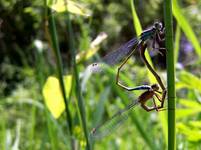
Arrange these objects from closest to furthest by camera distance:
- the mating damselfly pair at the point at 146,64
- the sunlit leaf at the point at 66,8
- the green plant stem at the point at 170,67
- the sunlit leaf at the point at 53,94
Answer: the green plant stem at the point at 170,67 → the mating damselfly pair at the point at 146,64 → the sunlit leaf at the point at 66,8 → the sunlit leaf at the point at 53,94

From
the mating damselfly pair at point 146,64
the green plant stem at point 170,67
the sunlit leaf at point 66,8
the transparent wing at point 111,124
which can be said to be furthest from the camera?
the sunlit leaf at point 66,8

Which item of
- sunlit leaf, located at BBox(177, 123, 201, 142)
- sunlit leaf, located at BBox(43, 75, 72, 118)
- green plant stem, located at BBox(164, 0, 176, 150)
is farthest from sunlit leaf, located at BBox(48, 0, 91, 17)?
green plant stem, located at BBox(164, 0, 176, 150)

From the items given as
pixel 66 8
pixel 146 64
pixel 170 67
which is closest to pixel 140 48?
pixel 146 64

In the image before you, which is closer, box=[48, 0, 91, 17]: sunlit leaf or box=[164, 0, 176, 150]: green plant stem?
box=[164, 0, 176, 150]: green plant stem

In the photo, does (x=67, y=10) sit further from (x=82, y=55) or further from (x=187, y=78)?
(x=187, y=78)

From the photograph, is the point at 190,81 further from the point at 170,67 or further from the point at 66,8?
the point at 170,67

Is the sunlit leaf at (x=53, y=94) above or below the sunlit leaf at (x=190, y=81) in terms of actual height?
below

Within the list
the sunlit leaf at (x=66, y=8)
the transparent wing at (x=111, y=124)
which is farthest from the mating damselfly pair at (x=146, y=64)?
the sunlit leaf at (x=66, y=8)

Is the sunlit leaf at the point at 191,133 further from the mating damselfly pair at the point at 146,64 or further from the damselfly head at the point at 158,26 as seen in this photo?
the damselfly head at the point at 158,26

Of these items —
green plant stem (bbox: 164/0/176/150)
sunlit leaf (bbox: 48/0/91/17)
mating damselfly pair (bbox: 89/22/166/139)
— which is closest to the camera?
green plant stem (bbox: 164/0/176/150)

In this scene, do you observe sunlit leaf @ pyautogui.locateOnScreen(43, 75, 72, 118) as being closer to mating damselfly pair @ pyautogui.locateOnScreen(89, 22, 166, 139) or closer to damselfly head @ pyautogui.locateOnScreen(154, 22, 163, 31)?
mating damselfly pair @ pyautogui.locateOnScreen(89, 22, 166, 139)

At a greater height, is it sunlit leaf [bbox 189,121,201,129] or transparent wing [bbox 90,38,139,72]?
transparent wing [bbox 90,38,139,72]

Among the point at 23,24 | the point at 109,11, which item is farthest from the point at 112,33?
the point at 23,24
